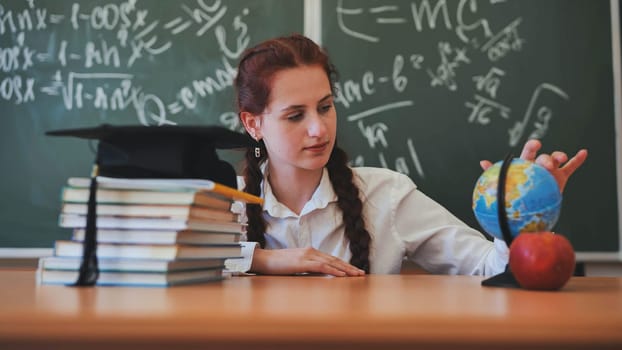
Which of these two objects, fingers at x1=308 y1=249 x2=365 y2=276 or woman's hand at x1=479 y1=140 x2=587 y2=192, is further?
fingers at x1=308 y1=249 x2=365 y2=276

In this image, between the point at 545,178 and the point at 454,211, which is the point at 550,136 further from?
the point at 545,178

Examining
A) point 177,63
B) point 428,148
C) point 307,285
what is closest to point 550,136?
point 428,148

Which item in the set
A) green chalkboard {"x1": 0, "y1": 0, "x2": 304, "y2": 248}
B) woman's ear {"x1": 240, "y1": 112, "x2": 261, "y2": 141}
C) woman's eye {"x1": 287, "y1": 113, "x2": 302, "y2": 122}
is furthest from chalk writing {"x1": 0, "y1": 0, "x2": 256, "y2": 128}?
woman's eye {"x1": 287, "y1": 113, "x2": 302, "y2": 122}

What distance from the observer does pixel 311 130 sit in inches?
73.6

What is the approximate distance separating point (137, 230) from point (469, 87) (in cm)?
204

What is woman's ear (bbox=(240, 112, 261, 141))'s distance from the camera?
81.7 inches

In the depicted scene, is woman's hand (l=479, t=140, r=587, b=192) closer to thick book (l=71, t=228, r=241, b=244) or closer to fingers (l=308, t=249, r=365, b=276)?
fingers (l=308, t=249, r=365, b=276)

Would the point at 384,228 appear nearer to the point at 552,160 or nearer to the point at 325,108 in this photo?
the point at 325,108

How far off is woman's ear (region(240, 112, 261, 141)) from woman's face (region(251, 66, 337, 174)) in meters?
0.11

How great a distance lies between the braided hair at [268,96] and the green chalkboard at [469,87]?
651 millimetres

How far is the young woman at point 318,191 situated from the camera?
191 centimetres

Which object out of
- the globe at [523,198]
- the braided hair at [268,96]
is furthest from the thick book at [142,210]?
the braided hair at [268,96]

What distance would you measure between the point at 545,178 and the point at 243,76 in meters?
1.24

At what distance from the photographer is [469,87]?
8.95ft
